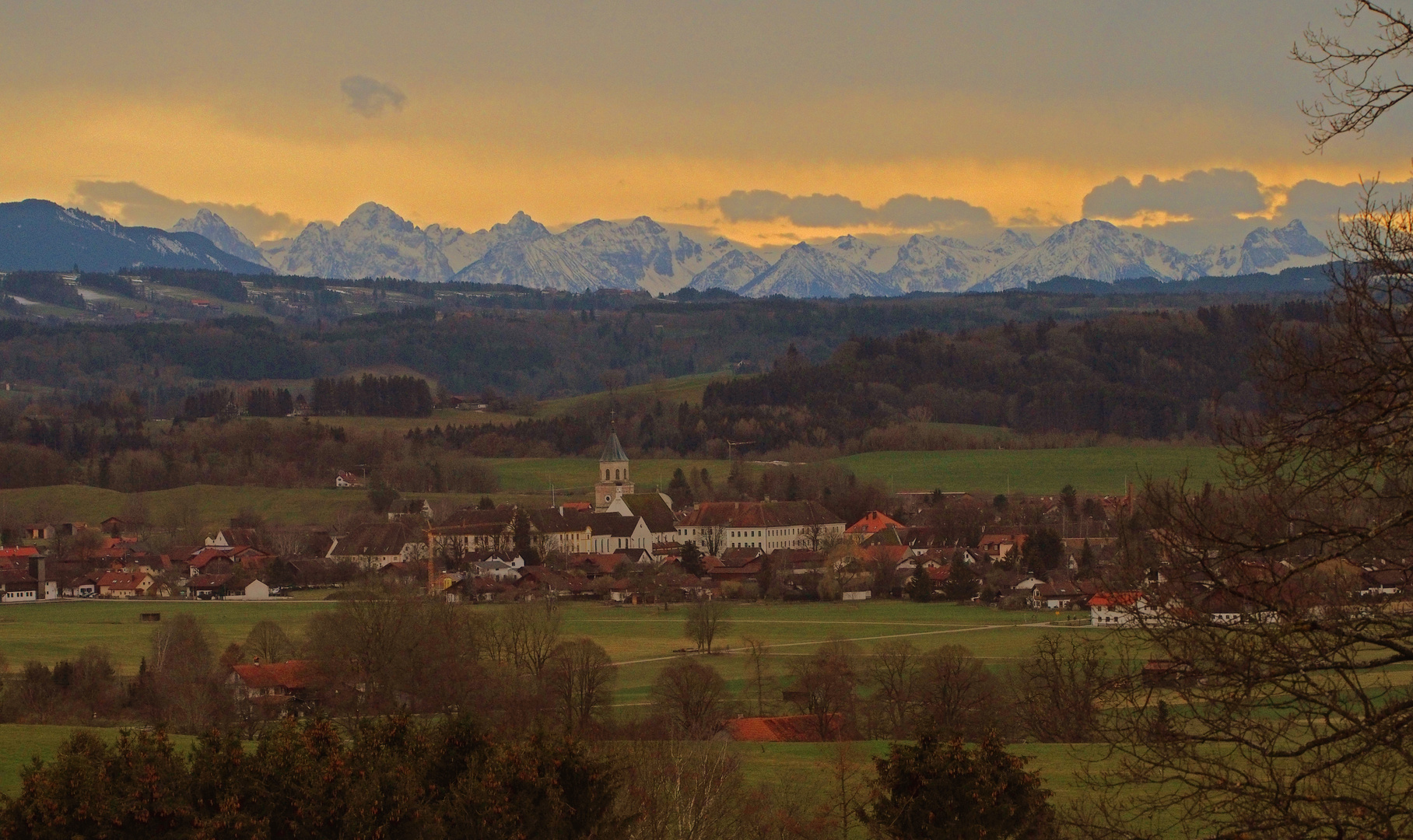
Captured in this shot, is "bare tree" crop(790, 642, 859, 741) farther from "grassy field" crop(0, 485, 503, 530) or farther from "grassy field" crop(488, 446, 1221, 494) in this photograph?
"grassy field" crop(0, 485, 503, 530)

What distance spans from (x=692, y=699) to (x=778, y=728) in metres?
2.93

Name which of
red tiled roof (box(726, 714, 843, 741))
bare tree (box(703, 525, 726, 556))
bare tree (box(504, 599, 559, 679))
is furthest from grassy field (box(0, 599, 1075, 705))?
bare tree (box(703, 525, 726, 556))

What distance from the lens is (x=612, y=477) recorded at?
141 metres

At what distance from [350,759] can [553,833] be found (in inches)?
98.5

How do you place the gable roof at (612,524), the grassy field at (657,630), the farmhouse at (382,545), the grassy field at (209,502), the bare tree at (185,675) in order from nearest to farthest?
1. the bare tree at (185,675)
2. the grassy field at (657,630)
3. the farmhouse at (382,545)
4. the gable roof at (612,524)
5. the grassy field at (209,502)

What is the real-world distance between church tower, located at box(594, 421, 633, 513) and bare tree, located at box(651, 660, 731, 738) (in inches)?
3468

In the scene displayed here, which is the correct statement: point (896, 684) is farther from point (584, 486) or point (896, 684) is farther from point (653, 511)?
point (584, 486)

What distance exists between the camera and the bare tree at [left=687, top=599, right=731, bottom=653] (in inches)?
2393

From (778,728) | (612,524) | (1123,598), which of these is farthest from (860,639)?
(612,524)

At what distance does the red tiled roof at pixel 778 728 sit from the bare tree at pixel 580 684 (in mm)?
3280

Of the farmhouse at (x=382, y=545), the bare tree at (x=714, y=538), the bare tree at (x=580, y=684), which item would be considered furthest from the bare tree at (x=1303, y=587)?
the bare tree at (x=714, y=538)

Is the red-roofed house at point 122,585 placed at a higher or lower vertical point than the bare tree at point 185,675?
lower

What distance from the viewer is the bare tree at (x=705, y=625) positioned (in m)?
60.8

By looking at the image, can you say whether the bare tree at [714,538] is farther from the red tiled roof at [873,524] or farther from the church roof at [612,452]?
the church roof at [612,452]
